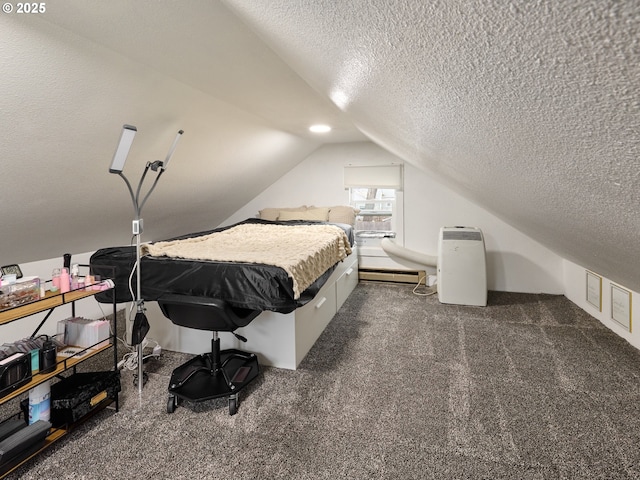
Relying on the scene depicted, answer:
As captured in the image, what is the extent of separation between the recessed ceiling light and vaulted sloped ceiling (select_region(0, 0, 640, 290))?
0.20 metres

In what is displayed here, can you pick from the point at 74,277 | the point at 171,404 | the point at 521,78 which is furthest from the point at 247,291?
the point at 521,78

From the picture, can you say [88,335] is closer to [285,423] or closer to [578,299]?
[285,423]

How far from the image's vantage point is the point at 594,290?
3.05 meters

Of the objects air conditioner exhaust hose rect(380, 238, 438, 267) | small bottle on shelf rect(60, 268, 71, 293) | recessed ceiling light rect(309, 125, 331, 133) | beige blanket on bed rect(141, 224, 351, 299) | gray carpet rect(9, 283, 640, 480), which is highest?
recessed ceiling light rect(309, 125, 331, 133)

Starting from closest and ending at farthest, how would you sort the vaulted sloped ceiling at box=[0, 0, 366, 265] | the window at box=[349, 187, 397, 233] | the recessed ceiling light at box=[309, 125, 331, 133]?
the vaulted sloped ceiling at box=[0, 0, 366, 265] → the recessed ceiling light at box=[309, 125, 331, 133] → the window at box=[349, 187, 397, 233]

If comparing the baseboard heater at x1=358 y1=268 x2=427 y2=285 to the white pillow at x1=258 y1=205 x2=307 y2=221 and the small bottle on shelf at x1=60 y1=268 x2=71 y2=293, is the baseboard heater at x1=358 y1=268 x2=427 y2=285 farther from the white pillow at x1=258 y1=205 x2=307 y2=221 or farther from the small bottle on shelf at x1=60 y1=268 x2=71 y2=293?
the small bottle on shelf at x1=60 y1=268 x2=71 y2=293

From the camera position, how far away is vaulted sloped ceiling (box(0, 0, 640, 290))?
36cm

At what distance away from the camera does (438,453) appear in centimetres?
153

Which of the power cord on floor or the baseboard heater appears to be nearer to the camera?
the power cord on floor

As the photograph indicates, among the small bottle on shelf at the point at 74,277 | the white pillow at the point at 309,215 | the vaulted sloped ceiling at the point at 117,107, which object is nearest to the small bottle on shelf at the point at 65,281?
the small bottle on shelf at the point at 74,277

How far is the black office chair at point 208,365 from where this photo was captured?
177 centimetres

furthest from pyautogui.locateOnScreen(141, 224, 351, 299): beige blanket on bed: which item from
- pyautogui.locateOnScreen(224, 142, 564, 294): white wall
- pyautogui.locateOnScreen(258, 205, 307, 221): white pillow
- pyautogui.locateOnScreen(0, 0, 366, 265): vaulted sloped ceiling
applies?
pyautogui.locateOnScreen(224, 142, 564, 294): white wall

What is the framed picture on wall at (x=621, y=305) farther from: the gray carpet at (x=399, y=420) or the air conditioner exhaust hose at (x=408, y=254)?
the air conditioner exhaust hose at (x=408, y=254)

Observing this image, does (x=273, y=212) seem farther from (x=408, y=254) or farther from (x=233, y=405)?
(x=233, y=405)
